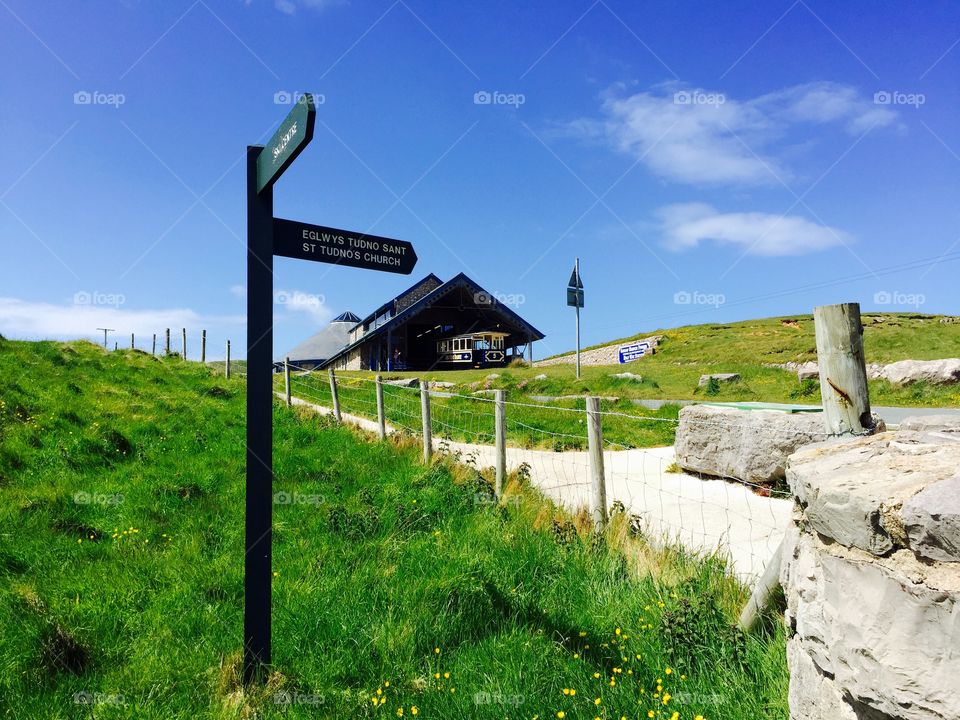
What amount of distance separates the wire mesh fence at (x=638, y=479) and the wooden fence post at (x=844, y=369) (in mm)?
1446

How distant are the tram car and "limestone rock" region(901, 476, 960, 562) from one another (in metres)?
32.7

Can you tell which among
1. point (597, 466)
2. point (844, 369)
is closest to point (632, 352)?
point (597, 466)

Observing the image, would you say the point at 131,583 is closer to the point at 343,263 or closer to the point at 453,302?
the point at 343,263

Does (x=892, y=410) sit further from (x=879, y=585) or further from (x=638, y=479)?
(x=879, y=585)

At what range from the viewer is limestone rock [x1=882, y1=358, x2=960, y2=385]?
56.7 ft

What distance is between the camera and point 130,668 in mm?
3359

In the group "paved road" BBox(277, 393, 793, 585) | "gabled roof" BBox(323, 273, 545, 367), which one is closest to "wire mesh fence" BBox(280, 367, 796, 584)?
"paved road" BBox(277, 393, 793, 585)

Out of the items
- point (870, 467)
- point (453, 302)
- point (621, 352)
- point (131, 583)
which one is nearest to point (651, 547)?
point (870, 467)

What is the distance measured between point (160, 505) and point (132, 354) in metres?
17.9

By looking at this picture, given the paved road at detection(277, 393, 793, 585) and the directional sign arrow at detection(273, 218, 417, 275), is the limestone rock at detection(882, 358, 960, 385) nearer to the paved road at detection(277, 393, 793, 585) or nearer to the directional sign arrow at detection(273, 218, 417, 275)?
the paved road at detection(277, 393, 793, 585)

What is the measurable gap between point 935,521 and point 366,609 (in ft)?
10.5

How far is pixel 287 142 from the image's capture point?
10.6 ft

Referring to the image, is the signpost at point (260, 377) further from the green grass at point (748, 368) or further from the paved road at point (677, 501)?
the green grass at point (748, 368)

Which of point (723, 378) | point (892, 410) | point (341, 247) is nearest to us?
point (341, 247)
